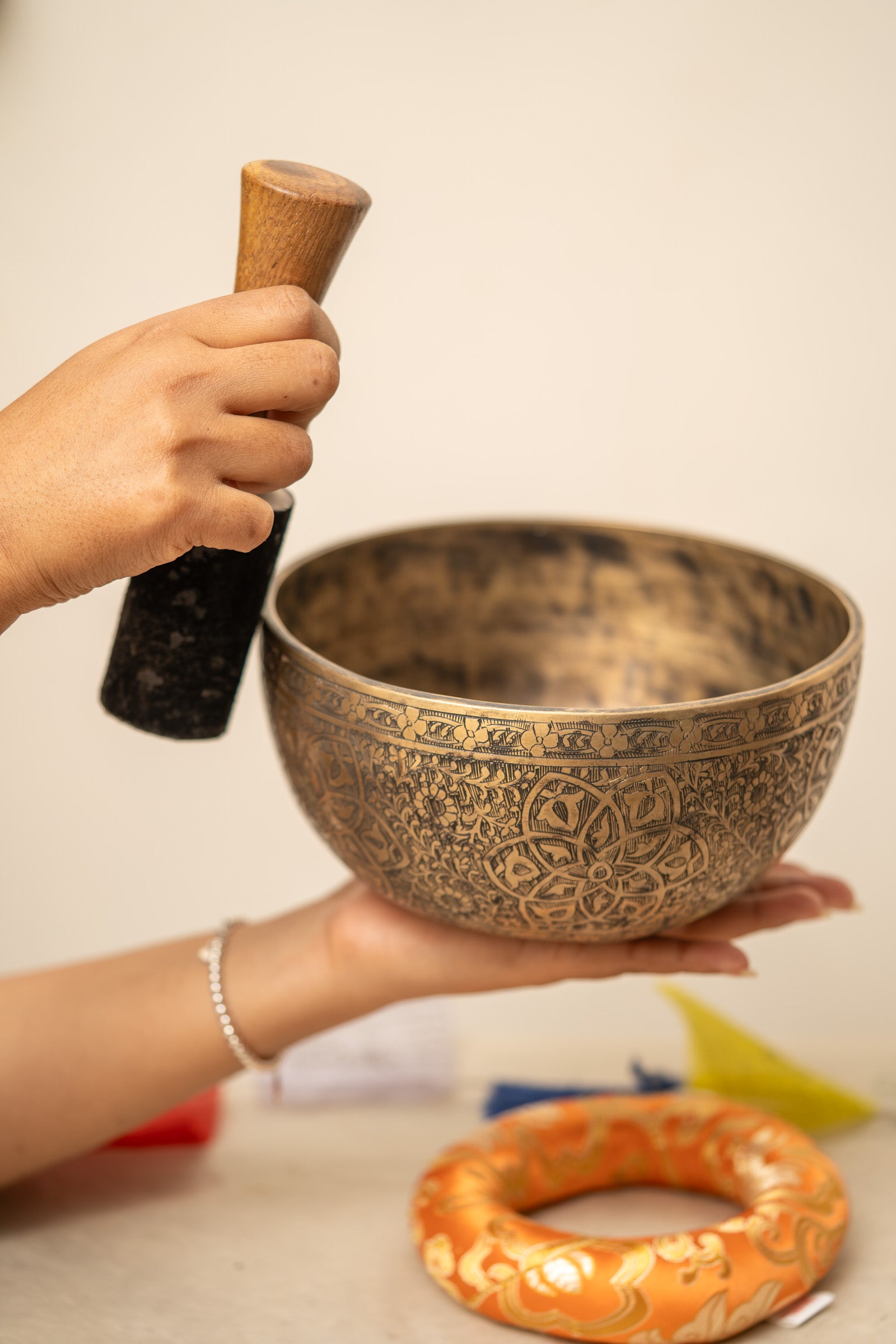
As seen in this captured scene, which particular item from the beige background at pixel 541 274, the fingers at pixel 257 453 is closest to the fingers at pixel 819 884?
the beige background at pixel 541 274

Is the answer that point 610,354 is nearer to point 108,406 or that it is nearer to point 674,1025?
point 674,1025

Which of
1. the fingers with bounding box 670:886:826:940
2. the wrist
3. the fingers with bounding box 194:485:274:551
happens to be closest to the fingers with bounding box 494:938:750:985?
the fingers with bounding box 670:886:826:940

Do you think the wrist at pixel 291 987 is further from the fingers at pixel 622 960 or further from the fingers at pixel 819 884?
the fingers at pixel 819 884

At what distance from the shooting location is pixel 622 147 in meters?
1.45

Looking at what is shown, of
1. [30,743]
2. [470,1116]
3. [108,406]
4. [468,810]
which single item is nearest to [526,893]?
[468,810]

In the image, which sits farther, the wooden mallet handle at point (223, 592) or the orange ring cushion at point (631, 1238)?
the orange ring cushion at point (631, 1238)

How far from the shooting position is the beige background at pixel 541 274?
4.62 feet

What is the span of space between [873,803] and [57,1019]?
40.3 inches

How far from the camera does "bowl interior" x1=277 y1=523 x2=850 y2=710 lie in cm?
108

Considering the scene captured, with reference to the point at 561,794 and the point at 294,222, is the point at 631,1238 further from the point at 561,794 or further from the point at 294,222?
the point at 294,222

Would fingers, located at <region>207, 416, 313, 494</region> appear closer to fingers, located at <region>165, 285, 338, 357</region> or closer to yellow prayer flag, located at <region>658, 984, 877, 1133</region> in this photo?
fingers, located at <region>165, 285, 338, 357</region>

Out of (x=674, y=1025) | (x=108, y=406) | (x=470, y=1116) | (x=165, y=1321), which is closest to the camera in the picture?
(x=108, y=406)

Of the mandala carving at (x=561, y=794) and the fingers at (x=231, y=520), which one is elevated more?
the fingers at (x=231, y=520)

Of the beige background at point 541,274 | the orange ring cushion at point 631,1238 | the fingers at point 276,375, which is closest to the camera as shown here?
the fingers at point 276,375
